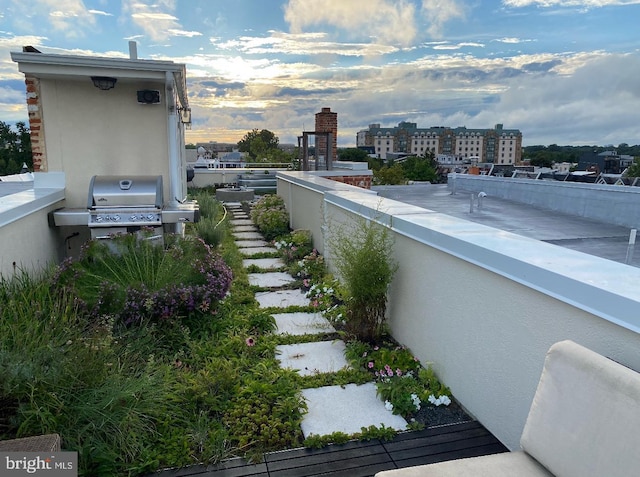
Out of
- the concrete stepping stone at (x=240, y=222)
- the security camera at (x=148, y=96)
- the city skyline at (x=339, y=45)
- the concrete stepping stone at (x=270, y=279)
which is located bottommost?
the concrete stepping stone at (x=270, y=279)

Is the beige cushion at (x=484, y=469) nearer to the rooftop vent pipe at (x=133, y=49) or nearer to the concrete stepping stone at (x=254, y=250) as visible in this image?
the concrete stepping stone at (x=254, y=250)

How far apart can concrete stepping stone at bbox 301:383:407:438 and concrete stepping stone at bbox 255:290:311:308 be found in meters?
1.79

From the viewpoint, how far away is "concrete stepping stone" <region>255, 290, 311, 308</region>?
493 cm

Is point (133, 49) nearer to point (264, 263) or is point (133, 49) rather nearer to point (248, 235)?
point (264, 263)

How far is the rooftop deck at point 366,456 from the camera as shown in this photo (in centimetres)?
238

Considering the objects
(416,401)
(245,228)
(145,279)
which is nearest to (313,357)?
(416,401)

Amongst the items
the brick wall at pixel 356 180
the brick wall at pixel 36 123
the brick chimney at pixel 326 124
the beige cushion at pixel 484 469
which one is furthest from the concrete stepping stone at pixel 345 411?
the brick chimney at pixel 326 124

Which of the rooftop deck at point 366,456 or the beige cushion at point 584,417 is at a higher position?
the beige cushion at point 584,417

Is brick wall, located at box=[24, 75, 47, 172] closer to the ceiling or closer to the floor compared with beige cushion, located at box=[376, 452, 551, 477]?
closer to the ceiling

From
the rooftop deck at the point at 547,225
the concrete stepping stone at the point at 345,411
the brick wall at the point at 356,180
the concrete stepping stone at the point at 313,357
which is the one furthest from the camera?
the brick wall at the point at 356,180

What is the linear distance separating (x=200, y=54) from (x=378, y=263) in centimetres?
906

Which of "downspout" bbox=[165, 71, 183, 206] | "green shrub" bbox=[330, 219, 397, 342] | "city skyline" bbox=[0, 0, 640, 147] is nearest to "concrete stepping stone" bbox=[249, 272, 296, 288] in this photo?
"downspout" bbox=[165, 71, 183, 206]

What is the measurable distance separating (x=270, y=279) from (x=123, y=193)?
2.06 meters

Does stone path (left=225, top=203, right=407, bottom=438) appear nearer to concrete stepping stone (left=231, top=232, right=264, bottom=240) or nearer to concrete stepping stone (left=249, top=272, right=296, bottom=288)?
concrete stepping stone (left=249, top=272, right=296, bottom=288)
